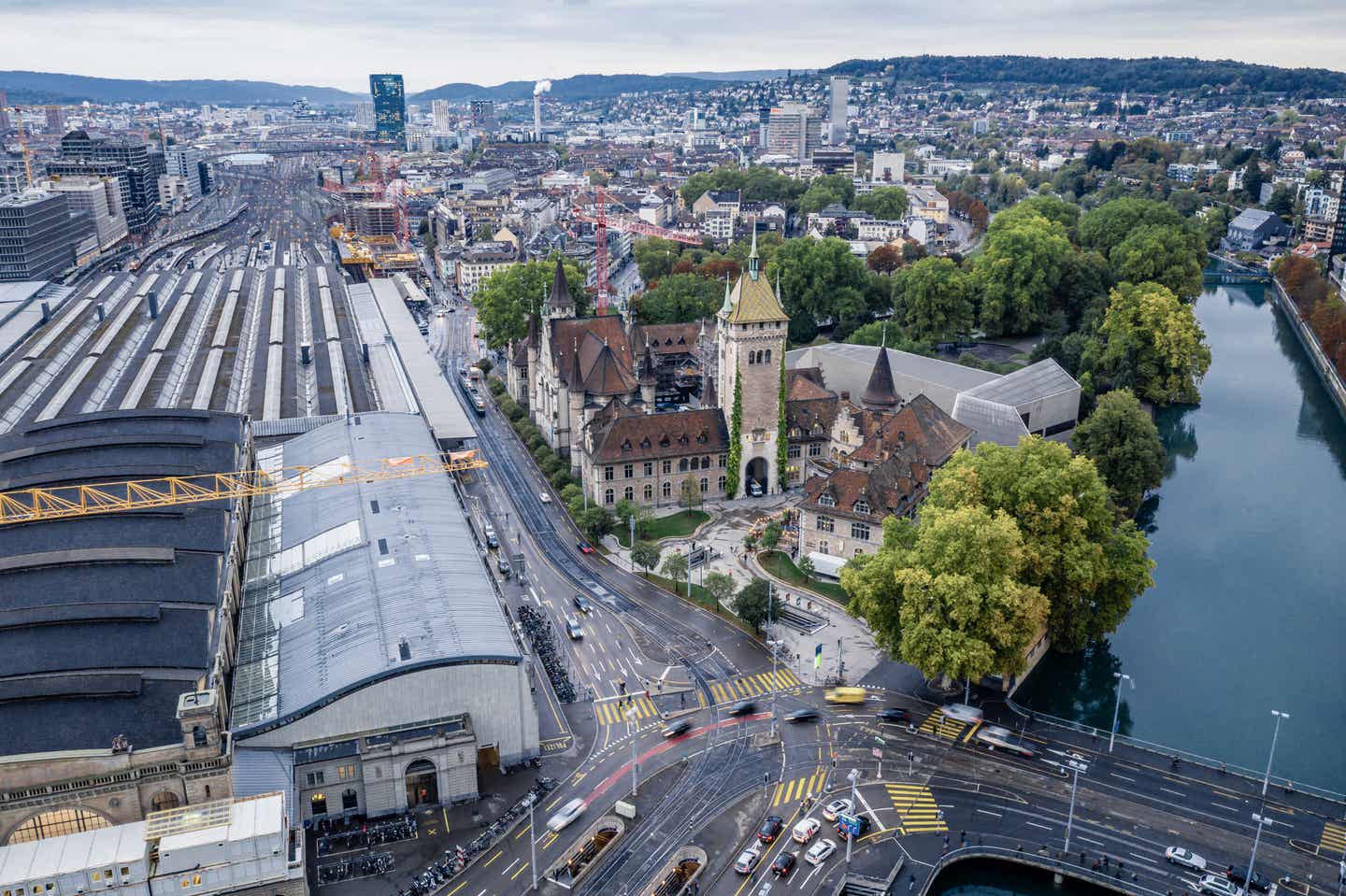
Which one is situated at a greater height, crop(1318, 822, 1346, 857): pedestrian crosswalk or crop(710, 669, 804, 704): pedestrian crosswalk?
crop(1318, 822, 1346, 857): pedestrian crosswalk

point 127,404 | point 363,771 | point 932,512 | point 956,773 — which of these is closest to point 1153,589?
point 932,512

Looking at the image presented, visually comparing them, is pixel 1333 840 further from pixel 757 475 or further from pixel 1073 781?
pixel 757 475

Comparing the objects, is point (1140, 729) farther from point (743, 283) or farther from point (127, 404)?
point (127, 404)

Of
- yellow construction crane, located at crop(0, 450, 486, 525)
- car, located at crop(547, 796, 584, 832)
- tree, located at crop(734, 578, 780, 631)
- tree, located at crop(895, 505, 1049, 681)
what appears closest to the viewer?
car, located at crop(547, 796, 584, 832)

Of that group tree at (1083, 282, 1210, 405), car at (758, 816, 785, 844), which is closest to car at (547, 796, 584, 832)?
car at (758, 816, 785, 844)

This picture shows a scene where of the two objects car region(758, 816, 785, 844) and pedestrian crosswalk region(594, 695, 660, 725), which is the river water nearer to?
car region(758, 816, 785, 844)

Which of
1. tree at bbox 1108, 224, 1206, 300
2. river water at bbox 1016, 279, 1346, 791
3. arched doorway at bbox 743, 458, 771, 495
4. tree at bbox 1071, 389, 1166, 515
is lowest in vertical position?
river water at bbox 1016, 279, 1346, 791

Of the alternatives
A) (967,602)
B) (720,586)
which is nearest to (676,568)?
(720,586)

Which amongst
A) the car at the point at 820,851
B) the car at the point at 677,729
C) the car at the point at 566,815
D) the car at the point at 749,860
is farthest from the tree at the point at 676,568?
the car at the point at 820,851
